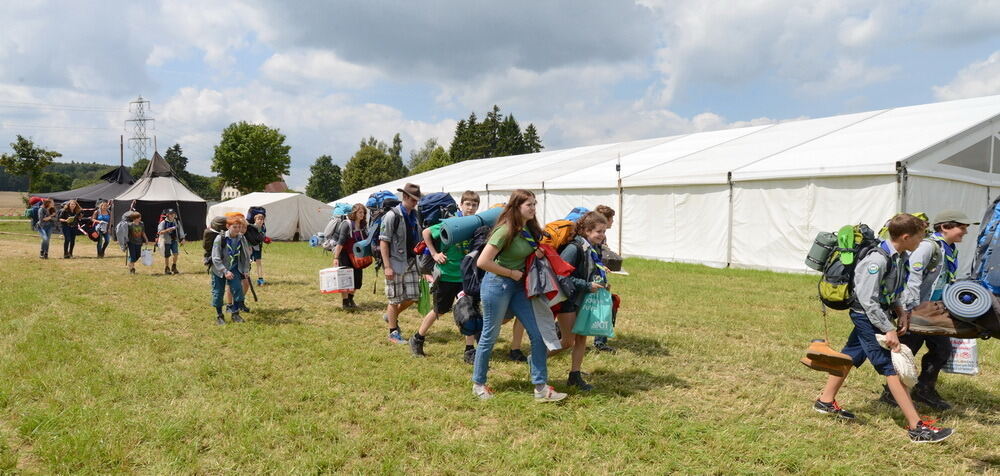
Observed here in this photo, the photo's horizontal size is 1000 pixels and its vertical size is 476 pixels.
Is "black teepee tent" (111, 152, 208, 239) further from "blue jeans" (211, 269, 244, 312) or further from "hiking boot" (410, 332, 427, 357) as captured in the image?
"hiking boot" (410, 332, 427, 357)

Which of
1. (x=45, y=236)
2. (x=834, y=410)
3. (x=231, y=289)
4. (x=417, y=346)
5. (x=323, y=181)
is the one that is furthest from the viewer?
(x=323, y=181)

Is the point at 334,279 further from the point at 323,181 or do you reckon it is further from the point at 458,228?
the point at 323,181

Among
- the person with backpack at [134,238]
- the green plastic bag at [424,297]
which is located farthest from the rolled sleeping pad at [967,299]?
the person with backpack at [134,238]

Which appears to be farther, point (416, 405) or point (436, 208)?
point (436, 208)

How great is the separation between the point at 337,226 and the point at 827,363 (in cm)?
693

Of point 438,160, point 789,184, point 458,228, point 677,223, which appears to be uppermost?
point 438,160

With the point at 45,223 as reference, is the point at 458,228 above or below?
below

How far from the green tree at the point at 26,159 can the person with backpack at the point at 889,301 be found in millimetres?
52018

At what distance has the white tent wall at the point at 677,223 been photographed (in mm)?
14930

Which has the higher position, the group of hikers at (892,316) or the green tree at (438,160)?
the green tree at (438,160)

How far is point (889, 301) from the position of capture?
4035mm

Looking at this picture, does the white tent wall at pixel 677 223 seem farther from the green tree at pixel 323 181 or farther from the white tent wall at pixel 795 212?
the green tree at pixel 323 181

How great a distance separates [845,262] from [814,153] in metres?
11.5

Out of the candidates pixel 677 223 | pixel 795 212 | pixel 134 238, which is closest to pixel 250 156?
pixel 134 238
